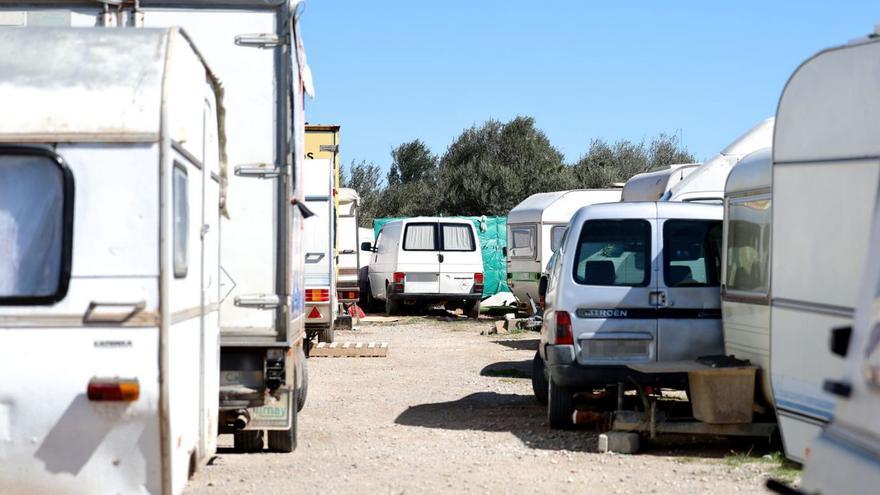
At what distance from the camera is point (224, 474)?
29.4 ft

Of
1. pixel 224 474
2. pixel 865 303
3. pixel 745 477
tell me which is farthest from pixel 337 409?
pixel 865 303

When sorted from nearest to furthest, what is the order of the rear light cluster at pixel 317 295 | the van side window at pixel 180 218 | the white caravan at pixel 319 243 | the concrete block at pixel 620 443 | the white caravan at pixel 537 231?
the van side window at pixel 180 218 < the concrete block at pixel 620 443 < the white caravan at pixel 319 243 < the rear light cluster at pixel 317 295 < the white caravan at pixel 537 231

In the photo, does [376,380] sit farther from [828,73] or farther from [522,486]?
[828,73]

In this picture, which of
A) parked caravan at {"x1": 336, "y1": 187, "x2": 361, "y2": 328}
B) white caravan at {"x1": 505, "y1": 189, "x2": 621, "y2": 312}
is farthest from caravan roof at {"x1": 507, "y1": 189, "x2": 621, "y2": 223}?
parked caravan at {"x1": 336, "y1": 187, "x2": 361, "y2": 328}

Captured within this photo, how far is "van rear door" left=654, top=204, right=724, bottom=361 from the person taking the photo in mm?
10688

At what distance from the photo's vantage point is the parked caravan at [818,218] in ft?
23.6

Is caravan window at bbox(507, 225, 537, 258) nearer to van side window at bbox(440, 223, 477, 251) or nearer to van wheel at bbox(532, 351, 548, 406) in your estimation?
van side window at bbox(440, 223, 477, 251)

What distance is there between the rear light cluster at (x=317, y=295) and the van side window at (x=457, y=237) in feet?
33.6

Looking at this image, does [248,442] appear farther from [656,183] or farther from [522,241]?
[522,241]

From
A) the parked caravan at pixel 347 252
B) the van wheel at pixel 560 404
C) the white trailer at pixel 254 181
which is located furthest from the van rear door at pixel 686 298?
the parked caravan at pixel 347 252

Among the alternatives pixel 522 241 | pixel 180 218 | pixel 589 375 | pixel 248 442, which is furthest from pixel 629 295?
pixel 522 241

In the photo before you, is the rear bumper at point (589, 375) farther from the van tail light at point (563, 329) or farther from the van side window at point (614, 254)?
the van side window at point (614, 254)

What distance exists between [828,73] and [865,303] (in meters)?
3.70

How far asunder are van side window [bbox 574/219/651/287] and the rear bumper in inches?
27.1
